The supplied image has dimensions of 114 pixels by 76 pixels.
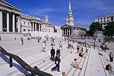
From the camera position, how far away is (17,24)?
116 ft

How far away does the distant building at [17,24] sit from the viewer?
1039 inches

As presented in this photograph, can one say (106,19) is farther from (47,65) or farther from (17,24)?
(47,65)

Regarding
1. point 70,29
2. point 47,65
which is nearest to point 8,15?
point 47,65

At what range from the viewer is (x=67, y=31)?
3479 inches

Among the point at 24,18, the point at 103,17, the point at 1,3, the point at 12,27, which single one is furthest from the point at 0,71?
the point at 103,17

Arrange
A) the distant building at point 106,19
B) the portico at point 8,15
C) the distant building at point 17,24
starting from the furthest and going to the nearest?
1. the distant building at point 106,19
2. the distant building at point 17,24
3. the portico at point 8,15

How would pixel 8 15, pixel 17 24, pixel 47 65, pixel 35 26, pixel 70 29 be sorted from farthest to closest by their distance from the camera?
1. pixel 70 29
2. pixel 35 26
3. pixel 17 24
4. pixel 8 15
5. pixel 47 65

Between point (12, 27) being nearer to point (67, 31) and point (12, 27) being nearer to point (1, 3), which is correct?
point (1, 3)

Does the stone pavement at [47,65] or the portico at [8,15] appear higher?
the portico at [8,15]

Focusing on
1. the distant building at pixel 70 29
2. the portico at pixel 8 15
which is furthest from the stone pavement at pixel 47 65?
the distant building at pixel 70 29

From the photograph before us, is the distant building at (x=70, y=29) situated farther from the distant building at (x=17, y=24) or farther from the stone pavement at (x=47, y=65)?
the stone pavement at (x=47, y=65)

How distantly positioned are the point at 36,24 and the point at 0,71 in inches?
1902

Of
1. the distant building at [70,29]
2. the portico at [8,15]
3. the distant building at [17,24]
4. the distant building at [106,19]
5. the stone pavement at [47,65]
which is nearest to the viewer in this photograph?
the stone pavement at [47,65]

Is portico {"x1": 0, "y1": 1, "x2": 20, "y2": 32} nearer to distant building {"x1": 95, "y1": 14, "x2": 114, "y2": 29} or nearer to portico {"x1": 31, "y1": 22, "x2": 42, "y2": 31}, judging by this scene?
portico {"x1": 31, "y1": 22, "x2": 42, "y2": 31}
